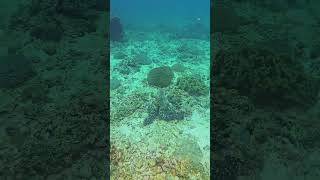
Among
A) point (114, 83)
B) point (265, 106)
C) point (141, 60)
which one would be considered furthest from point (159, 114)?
point (141, 60)

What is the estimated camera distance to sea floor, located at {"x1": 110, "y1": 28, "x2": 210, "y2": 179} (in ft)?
21.2

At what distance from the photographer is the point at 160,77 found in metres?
10.0

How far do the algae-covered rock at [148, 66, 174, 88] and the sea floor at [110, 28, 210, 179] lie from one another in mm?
202

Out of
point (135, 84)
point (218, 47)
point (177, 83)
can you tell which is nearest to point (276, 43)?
point (218, 47)

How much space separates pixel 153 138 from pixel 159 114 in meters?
1.02

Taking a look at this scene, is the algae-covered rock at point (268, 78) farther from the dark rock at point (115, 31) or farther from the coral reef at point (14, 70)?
the dark rock at point (115, 31)

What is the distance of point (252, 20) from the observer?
12.0 metres

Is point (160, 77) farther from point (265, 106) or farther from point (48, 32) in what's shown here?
point (48, 32)

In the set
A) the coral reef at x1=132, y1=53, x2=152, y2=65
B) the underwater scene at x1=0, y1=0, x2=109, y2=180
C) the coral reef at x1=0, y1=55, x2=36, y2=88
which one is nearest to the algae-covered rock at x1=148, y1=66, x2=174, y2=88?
the coral reef at x1=132, y1=53, x2=152, y2=65

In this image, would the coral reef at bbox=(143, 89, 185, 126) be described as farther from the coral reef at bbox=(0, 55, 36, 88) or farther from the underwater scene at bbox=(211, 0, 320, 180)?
the coral reef at bbox=(0, 55, 36, 88)

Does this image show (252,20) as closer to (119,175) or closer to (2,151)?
(119,175)

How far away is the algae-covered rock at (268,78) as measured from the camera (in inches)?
306

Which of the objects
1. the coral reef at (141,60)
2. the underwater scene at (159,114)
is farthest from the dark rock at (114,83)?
the coral reef at (141,60)

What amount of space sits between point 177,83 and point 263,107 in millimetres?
2965
